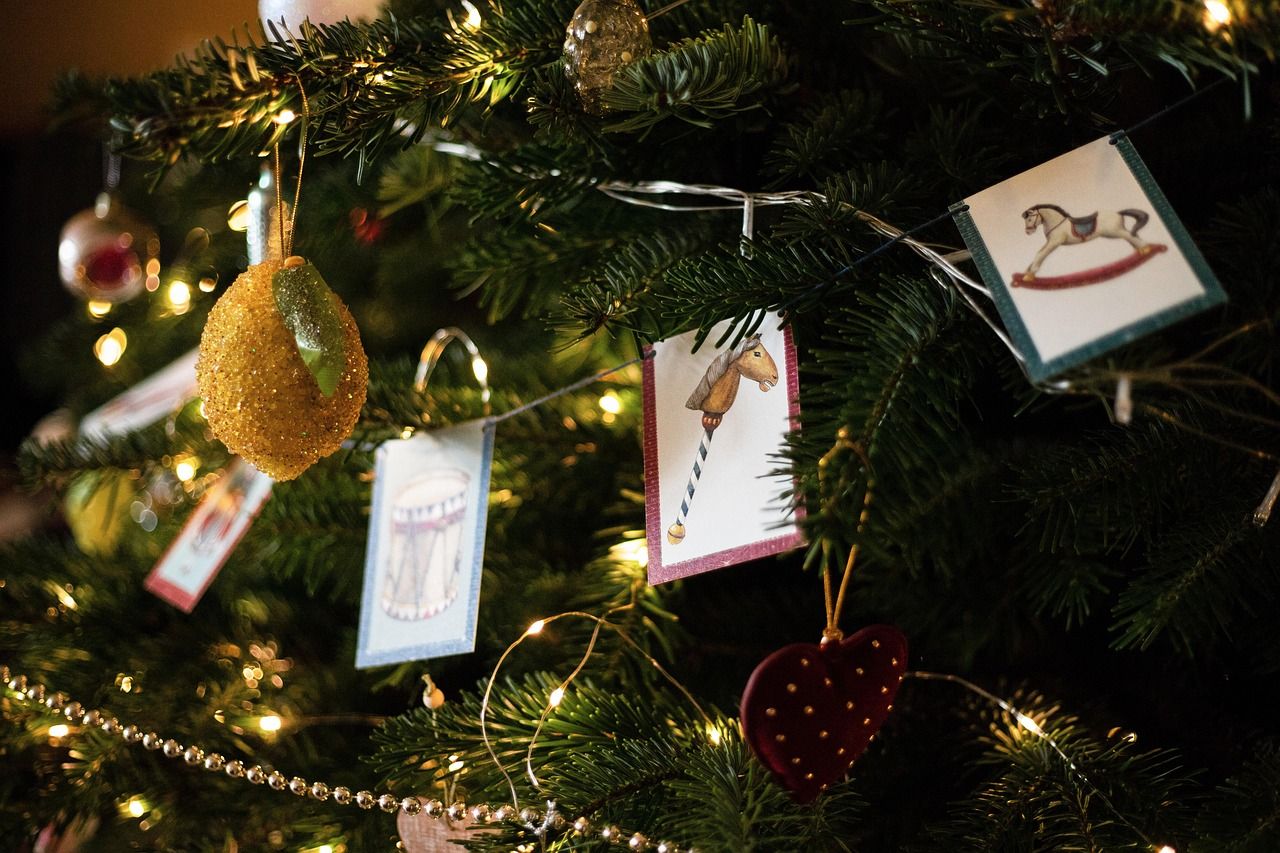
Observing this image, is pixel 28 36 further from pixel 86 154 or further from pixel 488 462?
pixel 488 462

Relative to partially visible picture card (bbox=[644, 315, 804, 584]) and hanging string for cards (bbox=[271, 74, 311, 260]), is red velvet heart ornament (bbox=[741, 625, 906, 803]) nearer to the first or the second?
partially visible picture card (bbox=[644, 315, 804, 584])

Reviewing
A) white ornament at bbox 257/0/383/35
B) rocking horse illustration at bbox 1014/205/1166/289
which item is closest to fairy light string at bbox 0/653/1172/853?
rocking horse illustration at bbox 1014/205/1166/289

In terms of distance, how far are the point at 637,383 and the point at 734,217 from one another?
0.14m

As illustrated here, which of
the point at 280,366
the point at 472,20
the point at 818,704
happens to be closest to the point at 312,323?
the point at 280,366

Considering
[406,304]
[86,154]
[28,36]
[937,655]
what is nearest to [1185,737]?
[937,655]

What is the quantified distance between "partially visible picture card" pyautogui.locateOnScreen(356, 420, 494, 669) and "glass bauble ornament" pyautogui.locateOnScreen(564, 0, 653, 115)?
0.21m

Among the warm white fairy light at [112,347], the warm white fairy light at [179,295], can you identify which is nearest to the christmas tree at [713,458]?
the warm white fairy light at [179,295]

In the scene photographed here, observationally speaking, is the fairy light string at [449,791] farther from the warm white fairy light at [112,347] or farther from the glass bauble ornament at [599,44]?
the warm white fairy light at [112,347]

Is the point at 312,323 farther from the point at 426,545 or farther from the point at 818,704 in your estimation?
the point at 818,704

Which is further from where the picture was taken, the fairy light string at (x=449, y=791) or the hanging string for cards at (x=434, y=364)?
the hanging string for cards at (x=434, y=364)

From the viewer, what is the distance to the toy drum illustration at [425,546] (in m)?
0.56

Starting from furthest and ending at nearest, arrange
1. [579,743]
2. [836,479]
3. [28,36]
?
[28,36]
[579,743]
[836,479]

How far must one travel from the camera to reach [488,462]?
0.57 meters

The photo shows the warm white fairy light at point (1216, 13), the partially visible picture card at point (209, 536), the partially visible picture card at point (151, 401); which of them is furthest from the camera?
the partially visible picture card at point (151, 401)
